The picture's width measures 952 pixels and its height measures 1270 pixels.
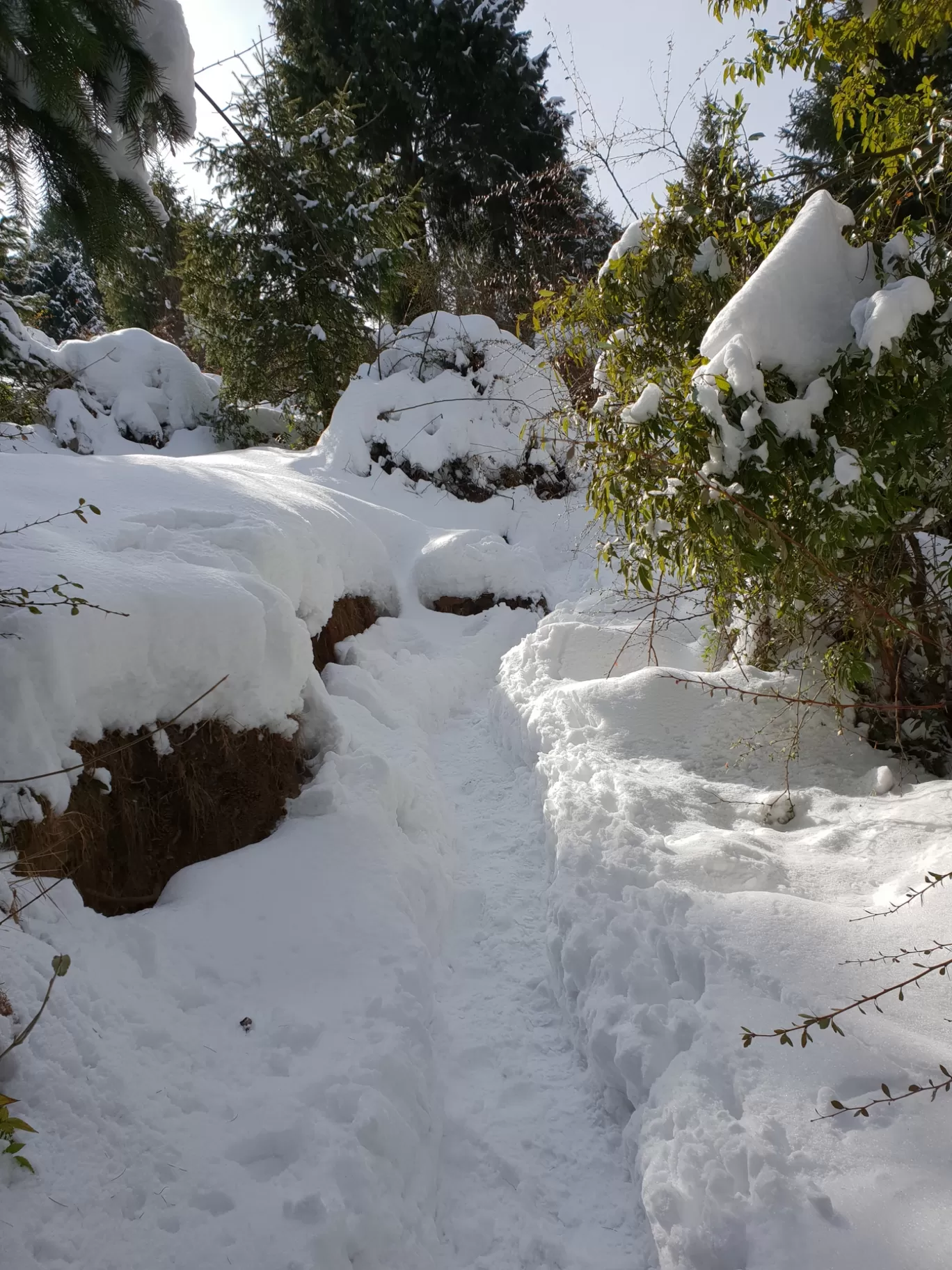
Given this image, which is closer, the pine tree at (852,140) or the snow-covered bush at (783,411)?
the snow-covered bush at (783,411)

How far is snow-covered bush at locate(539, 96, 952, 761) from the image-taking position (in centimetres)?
224

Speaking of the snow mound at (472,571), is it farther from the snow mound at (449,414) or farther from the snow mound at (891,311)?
the snow mound at (891,311)

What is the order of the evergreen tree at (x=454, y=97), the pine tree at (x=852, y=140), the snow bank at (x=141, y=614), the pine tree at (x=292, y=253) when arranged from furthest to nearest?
the evergreen tree at (x=454, y=97)
the pine tree at (x=292, y=253)
the pine tree at (x=852, y=140)
the snow bank at (x=141, y=614)

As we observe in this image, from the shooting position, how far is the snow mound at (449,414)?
459 inches

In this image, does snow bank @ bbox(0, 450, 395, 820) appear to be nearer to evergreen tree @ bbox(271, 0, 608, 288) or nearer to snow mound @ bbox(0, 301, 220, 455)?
snow mound @ bbox(0, 301, 220, 455)

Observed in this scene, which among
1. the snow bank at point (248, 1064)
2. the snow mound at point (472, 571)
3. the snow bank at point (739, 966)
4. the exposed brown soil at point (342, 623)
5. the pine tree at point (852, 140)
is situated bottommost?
the snow bank at point (248, 1064)

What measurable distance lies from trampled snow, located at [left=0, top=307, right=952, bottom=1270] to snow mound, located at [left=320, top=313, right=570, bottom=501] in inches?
282

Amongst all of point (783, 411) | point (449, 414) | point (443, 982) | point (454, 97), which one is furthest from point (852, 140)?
point (454, 97)

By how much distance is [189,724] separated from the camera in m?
3.19

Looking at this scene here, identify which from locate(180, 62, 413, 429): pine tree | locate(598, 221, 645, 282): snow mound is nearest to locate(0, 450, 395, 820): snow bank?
locate(598, 221, 645, 282): snow mound

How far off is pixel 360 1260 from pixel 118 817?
71.0 inches

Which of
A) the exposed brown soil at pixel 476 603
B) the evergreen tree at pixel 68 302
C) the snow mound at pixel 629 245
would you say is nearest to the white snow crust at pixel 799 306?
the snow mound at pixel 629 245

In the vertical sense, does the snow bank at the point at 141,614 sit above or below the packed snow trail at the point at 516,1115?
above

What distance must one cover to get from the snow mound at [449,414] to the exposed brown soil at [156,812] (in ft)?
27.9
